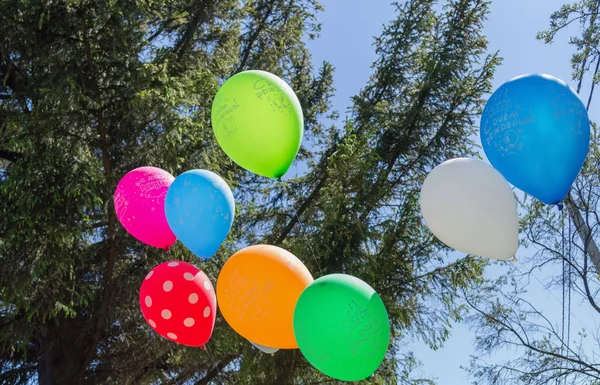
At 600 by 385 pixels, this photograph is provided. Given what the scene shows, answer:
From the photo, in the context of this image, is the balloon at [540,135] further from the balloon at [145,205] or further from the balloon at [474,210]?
the balloon at [145,205]

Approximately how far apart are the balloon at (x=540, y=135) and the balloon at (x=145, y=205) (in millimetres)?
2254

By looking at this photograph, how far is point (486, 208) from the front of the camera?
12.4ft

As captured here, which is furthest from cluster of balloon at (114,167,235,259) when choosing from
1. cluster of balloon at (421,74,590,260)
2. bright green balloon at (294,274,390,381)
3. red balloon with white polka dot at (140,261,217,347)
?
cluster of balloon at (421,74,590,260)

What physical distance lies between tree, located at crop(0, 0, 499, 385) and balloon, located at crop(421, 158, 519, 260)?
2.34 m

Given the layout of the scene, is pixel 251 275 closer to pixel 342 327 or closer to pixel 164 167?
pixel 342 327

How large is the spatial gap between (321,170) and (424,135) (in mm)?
1289

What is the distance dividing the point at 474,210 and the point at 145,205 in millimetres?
2217

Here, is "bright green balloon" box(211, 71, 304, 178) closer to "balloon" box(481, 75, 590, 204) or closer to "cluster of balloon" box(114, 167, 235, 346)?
"cluster of balloon" box(114, 167, 235, 346)

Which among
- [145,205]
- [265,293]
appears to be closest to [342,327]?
[265,293]

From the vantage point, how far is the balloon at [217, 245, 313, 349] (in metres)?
3.87

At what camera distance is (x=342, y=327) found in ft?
11.6

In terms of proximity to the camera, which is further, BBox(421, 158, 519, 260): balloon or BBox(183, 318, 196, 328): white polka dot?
BBox(183, 318, 196, 328): white polka dot

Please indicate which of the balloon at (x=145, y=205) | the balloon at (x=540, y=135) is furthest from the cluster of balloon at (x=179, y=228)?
the balloon at (x=540, y=135)

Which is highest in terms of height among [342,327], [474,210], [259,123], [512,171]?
[512,171]
